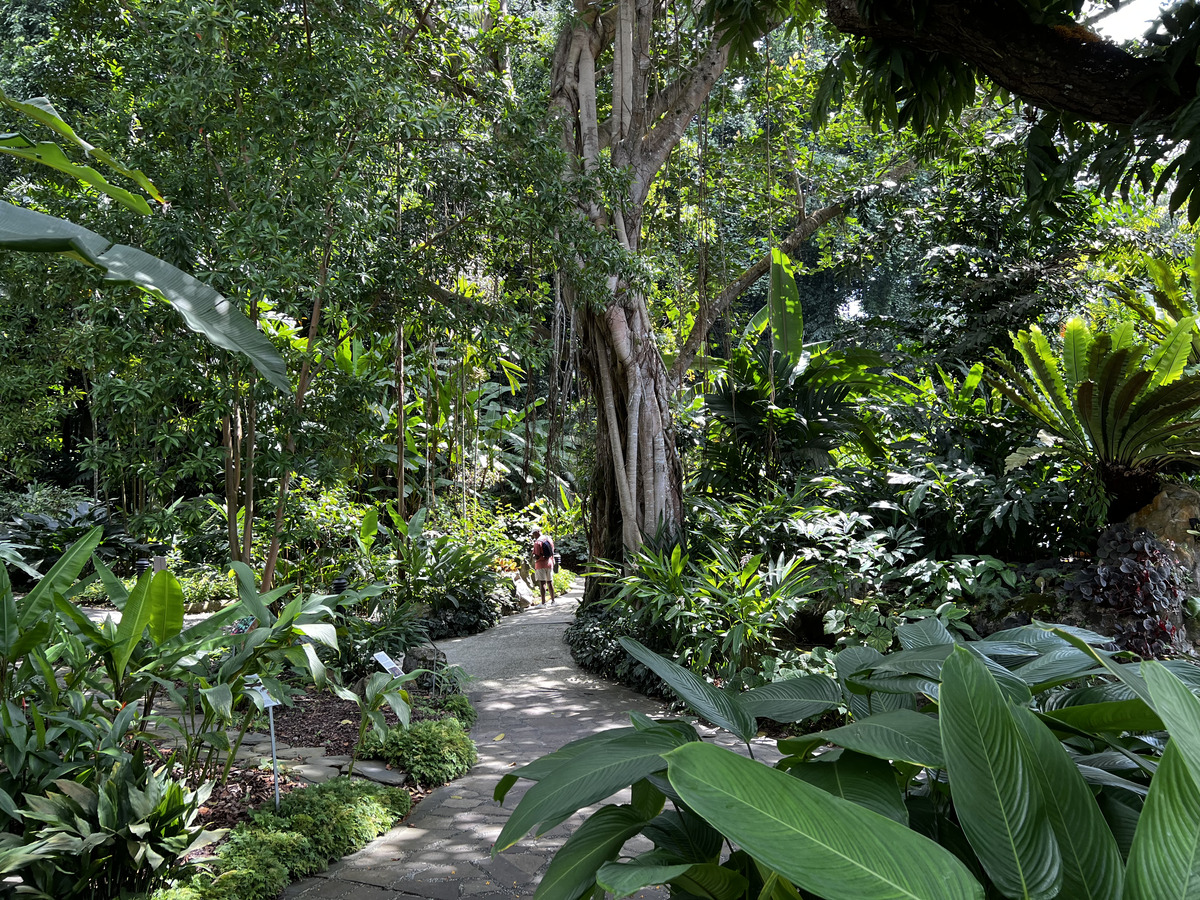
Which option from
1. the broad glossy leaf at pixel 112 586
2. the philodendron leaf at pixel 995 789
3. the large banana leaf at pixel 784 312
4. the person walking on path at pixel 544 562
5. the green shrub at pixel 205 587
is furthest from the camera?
the person walking on path at pixel 544 562

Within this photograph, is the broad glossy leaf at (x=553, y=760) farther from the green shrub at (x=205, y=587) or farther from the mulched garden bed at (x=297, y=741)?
the green shrub at (x=205, y=587)

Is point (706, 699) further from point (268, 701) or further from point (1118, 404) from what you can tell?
point (1118, 404)

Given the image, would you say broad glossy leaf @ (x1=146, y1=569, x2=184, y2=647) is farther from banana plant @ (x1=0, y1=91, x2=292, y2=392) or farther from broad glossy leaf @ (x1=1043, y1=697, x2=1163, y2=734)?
broad glossy leaf @ (x1=1043, y1=697, x2=1163, y2=734)

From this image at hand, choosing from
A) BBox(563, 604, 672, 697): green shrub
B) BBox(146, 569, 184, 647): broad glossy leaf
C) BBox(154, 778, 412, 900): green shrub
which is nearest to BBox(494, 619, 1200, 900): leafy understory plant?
BBox(154, 778, 412, 900): green shrub

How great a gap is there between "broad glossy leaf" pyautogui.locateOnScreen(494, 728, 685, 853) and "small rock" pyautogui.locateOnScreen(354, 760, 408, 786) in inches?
120

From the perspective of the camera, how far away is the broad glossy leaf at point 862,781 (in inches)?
34.8

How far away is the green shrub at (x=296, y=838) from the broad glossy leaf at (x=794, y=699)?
2.05m

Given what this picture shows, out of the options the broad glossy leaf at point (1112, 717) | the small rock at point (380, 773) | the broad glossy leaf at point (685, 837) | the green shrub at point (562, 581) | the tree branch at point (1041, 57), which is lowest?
the small rock at point (380, 773)

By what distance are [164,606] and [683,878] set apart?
242cm

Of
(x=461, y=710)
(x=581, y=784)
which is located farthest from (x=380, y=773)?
(x=581, y=784)

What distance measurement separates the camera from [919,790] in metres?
1.29

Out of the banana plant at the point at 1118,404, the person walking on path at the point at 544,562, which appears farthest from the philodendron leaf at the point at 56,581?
the person walking on path at the point at 544,562

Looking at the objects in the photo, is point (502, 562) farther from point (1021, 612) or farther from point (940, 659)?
point (940, 659)

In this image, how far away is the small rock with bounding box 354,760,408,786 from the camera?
3783 millimetres
